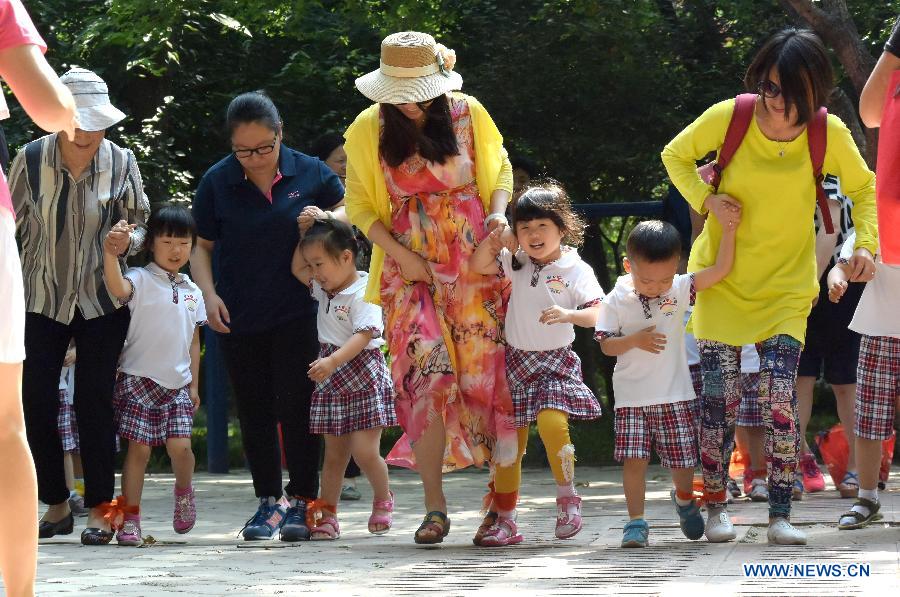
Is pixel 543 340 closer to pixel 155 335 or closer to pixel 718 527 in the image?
pixel 718 527

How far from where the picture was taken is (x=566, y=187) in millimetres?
11844

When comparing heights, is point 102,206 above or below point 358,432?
above

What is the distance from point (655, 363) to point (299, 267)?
178cm

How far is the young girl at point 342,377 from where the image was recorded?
274 inches

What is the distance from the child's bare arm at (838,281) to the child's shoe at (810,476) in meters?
2.24

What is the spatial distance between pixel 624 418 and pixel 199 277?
7.28 ft

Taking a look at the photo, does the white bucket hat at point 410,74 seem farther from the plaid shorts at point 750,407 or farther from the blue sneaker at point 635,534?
the plaid shorts at point 750,407

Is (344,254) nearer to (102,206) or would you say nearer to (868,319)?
(102,206)

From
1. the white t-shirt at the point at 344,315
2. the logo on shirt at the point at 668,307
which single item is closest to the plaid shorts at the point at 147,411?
the white t-shirt at the point at 344,315

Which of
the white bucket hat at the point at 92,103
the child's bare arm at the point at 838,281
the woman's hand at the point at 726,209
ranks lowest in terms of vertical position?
the child's bare arm at the point at 838,281

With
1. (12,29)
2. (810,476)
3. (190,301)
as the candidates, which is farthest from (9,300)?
(810,476)

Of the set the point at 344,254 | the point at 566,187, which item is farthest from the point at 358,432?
the point at 566,187

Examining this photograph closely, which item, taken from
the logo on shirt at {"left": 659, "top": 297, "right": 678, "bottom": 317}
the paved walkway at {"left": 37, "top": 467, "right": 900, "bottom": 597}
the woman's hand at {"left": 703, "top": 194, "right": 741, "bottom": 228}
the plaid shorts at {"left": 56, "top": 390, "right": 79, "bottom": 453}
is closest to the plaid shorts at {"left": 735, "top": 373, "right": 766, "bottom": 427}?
the paved walkway at {"left": 37, "top": 467, "right": 900, "bottom": 597}

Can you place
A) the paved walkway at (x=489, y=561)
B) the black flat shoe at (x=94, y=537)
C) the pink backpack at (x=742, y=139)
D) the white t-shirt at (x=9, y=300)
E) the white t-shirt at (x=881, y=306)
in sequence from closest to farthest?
the white t-shirt at (x=9, y=300) → the paved walkway at (x=489, y=561) → the pink backpack at (x=742, y=139) → the white t-shirt at (x=881, y=306) → the black flat shoe at (x=94, y=537)
